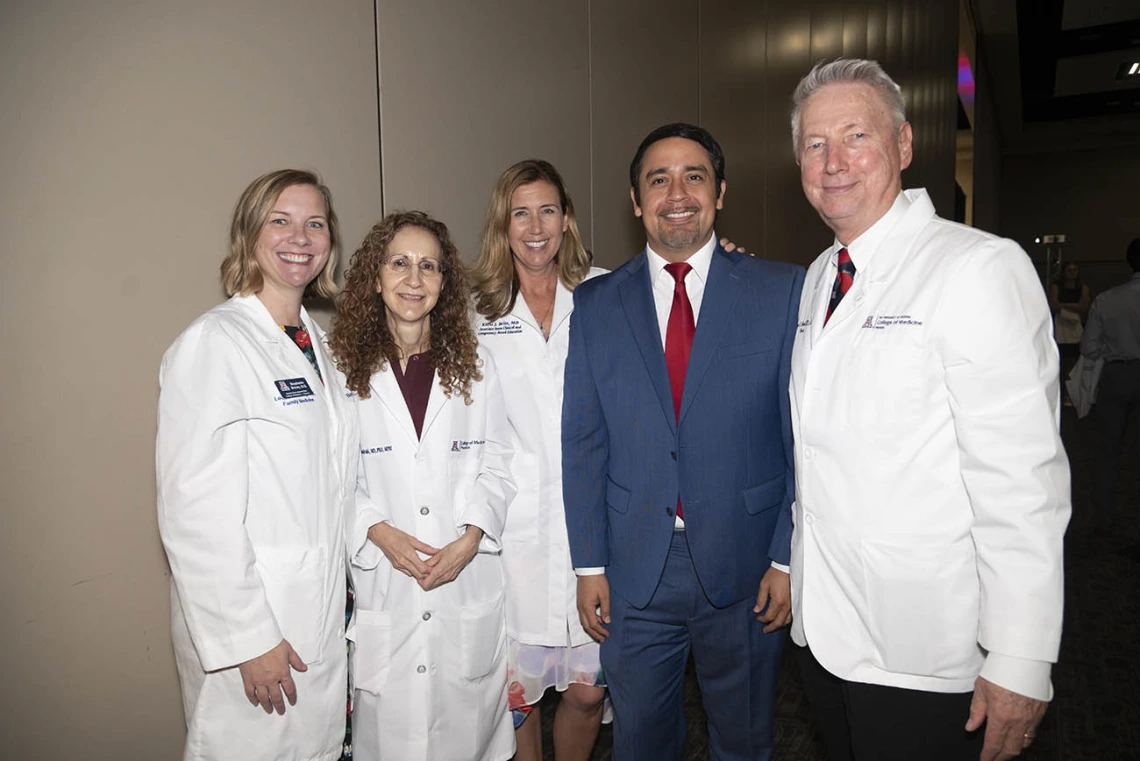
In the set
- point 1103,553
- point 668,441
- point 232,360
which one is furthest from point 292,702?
point 1103,553

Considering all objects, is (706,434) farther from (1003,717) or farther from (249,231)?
(249,231)

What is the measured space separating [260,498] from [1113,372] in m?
5.94

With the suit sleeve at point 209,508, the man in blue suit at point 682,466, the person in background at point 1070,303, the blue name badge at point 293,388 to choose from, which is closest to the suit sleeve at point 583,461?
the man in blue suit at point 682,466

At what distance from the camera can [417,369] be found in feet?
7.03

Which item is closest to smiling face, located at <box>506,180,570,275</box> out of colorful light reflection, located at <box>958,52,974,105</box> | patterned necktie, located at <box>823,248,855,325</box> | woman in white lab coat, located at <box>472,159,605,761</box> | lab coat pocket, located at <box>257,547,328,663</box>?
woman in white lab coat, located at <box>472,159,605,761</box>

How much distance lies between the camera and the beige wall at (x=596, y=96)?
277 cm

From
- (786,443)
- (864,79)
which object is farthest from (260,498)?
(864,79)

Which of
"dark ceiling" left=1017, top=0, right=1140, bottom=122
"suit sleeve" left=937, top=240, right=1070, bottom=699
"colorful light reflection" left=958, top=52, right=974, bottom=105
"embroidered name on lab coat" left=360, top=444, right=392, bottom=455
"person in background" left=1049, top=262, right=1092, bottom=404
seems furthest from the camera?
"colorful light reflection" left=958, top=52, right=974, bottom=105

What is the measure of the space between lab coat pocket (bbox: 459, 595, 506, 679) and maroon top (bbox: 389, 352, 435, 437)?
0.54 m

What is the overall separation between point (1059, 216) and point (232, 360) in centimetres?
2252

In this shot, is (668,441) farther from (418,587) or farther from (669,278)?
(418,587)

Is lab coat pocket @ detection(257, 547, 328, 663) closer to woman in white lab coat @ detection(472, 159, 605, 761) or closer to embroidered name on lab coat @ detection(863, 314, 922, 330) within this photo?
woman in white lab coat @ detection(472, 159, 605, 761)

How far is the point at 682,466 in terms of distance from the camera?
1975 mm

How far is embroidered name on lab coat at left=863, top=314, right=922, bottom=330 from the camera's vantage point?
1.49m
